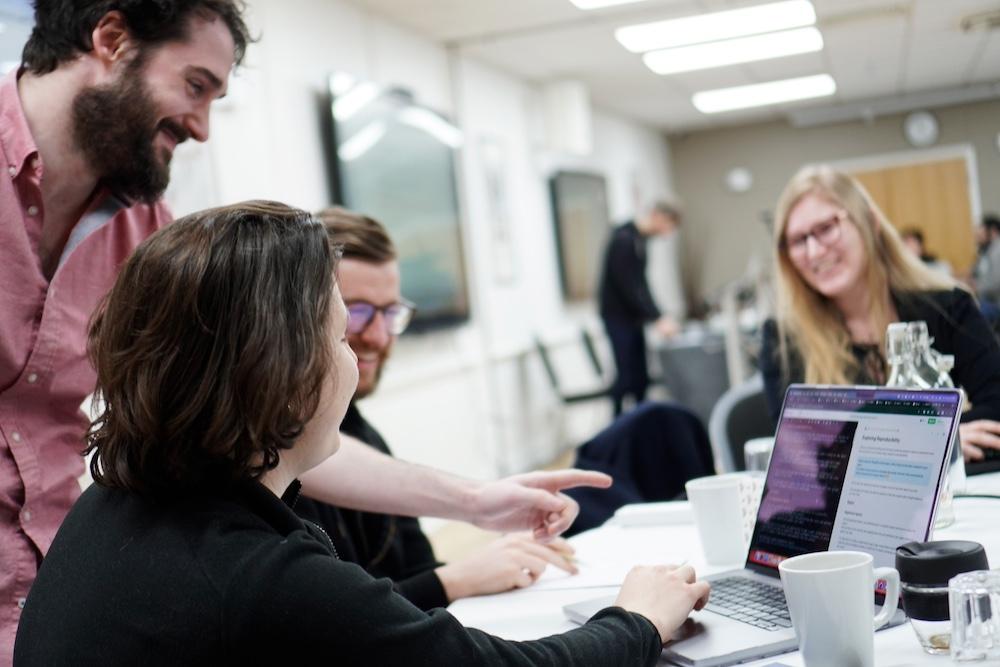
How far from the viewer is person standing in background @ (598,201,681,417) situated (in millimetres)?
7133

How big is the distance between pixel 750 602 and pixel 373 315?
91 centimetres

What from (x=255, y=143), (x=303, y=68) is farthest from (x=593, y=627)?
(x=303, y=68)

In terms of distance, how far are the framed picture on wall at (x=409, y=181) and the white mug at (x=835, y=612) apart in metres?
3.72

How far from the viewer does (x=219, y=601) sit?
2.74ft

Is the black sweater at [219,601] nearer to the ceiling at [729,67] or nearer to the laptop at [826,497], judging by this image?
the laptop at [826,497]

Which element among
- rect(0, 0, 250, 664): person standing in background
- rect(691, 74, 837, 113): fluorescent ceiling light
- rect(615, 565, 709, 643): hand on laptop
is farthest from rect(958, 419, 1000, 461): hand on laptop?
rect(691, 74, 837, 113): fluorescent ceiling light

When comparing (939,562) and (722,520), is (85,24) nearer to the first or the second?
(722,520)

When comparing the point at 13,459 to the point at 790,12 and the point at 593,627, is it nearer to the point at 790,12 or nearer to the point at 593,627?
the point at 593,627

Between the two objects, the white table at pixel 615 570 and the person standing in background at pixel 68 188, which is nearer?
the white table at pixel 615 570

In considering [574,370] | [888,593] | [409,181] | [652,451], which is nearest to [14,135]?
[888,593]

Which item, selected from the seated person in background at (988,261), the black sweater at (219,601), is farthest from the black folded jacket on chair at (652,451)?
the seated person in background at (988,261)

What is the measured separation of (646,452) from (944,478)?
137cm

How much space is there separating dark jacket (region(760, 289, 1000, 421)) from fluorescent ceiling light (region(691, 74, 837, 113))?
6858 millimetres

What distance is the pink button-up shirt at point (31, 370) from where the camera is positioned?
59.7 inches
